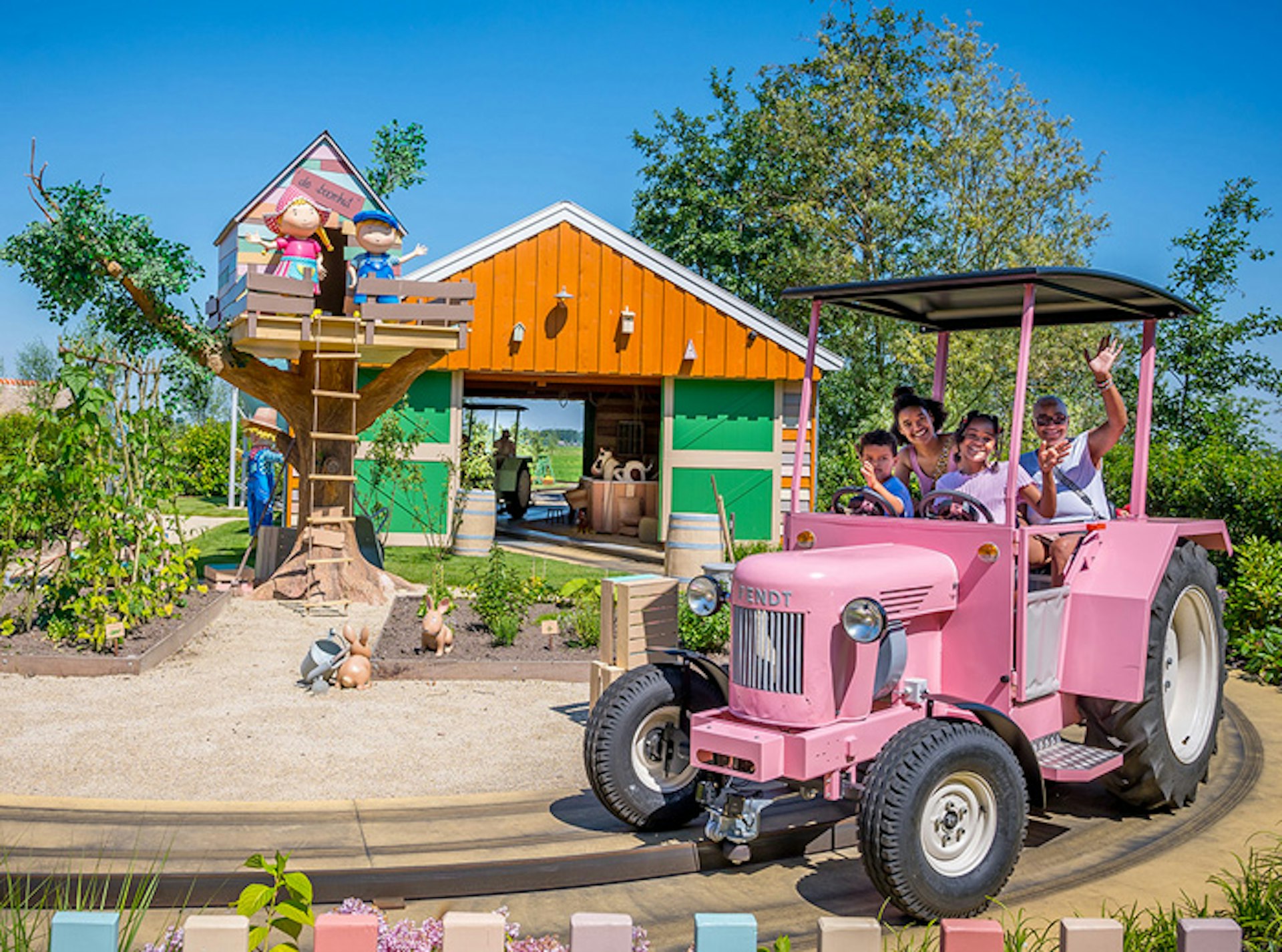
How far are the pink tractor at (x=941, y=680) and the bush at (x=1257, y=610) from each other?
331 cm

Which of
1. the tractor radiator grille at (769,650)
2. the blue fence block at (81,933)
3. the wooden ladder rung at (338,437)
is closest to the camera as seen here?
the blue fence block at (81,933)

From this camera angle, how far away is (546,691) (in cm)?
805

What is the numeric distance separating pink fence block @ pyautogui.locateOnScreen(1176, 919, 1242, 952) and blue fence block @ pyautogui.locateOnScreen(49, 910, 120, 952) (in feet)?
7.14

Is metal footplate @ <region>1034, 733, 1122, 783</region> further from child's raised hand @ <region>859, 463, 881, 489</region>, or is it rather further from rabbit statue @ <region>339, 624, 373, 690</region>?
rabbit statue @ <region>339, 624, 373, 690</region>

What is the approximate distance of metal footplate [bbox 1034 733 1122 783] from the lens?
490 centimetres

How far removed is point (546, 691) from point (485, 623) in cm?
179

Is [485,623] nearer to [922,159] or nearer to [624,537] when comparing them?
[624,537]

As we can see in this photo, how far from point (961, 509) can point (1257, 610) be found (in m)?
5.36

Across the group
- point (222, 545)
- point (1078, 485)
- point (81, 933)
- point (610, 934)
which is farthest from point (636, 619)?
point (222, 545)

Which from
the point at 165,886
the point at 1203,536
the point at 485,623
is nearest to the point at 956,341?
the point at 485,623

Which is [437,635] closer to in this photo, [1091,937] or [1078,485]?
[1078,485]

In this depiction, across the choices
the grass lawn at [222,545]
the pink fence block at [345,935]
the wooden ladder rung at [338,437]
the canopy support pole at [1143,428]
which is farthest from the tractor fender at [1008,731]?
the grass lawn at [222,545]

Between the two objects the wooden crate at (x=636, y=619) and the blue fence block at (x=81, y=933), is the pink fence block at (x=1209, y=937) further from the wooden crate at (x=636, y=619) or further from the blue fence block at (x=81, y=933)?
the wooden crate at (x=636, y=619)

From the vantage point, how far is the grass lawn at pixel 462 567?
13.0m
